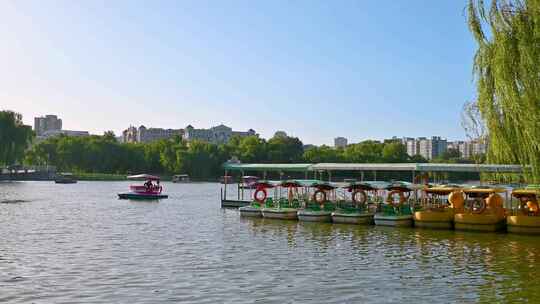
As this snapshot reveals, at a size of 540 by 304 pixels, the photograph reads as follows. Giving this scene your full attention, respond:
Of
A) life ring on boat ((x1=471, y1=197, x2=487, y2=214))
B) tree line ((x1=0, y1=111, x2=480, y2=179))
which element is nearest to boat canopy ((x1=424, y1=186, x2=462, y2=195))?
life ring on boat ((x1=471, y1=197, x2=487, y2=214))

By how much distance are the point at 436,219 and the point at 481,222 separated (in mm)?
2900

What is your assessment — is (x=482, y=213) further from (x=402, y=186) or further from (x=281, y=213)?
(x=281, y=213)

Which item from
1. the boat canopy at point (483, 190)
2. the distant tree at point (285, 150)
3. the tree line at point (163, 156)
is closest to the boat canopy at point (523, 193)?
the boat canopy at point (483, 190)

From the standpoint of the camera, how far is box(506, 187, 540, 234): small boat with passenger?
37.0m

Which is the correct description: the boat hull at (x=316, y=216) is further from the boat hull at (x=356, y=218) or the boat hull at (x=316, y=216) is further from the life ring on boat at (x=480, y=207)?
the life ring on boat at (x=480, y=207)

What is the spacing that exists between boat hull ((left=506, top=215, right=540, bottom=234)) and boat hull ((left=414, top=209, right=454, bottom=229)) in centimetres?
382

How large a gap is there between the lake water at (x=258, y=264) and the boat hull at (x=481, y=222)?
774 mm

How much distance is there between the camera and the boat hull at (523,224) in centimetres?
3697

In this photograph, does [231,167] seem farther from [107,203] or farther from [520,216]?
[520,216]

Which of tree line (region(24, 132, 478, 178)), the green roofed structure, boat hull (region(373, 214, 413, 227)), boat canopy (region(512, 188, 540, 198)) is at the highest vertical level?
tree line (region(24, 132, 478, 178))

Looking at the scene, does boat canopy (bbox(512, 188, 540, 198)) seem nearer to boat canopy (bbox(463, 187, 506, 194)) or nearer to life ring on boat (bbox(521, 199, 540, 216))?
life ring on boat (bbox(521, 199, 540, 216))

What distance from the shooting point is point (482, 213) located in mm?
39938

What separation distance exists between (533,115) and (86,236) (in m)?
25.7

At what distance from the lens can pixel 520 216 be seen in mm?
37625
